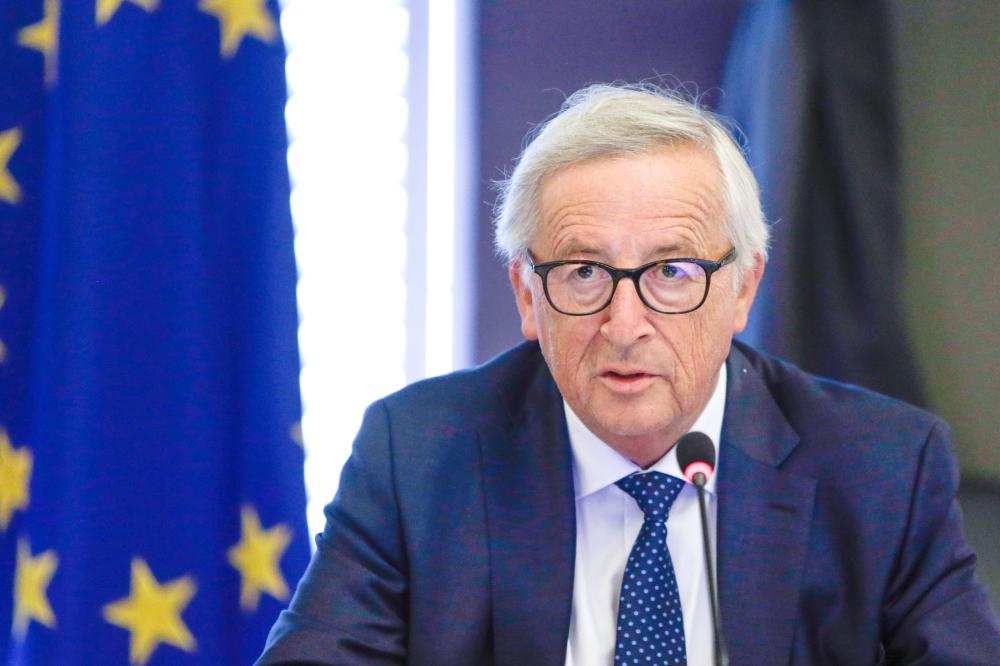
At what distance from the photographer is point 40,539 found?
7.72ft

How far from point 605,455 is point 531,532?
0.20 m

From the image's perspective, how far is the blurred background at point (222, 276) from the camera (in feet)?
7.65

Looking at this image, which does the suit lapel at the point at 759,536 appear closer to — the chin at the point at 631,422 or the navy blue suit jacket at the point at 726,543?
the navy blue suit jacket at the point at 726,543

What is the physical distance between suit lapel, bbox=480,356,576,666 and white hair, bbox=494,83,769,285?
1.15ft

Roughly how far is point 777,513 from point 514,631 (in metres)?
0.50

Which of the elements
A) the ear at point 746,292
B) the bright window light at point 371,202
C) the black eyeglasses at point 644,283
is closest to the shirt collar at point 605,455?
the ear at point 746,292

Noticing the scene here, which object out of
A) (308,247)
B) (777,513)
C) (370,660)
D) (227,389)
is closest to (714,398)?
(777,513)

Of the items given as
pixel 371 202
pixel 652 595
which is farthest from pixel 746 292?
pixel 371 202

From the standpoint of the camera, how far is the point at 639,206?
1.66m

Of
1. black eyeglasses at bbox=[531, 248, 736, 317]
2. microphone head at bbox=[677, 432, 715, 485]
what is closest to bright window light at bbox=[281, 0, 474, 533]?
black eyeglasses at bbox=[531, 248, 736, 317]

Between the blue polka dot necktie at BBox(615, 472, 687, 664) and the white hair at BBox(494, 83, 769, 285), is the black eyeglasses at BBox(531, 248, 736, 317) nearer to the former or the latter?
the white hair at BBox(494, 83, 769, 285)

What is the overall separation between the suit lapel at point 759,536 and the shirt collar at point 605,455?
0.04 m

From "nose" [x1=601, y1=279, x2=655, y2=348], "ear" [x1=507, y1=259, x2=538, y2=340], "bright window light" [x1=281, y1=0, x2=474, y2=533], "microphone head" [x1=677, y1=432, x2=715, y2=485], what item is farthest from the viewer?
"bright window light" [x1=281, y1=0, x2=474, y2=533]

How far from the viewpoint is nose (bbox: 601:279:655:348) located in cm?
162
